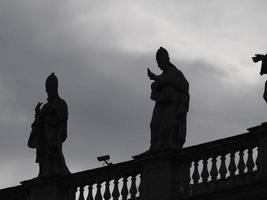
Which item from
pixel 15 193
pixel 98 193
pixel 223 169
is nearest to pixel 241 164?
pixel 223 169

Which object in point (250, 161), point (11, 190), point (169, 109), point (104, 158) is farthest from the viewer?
point (11, 190)

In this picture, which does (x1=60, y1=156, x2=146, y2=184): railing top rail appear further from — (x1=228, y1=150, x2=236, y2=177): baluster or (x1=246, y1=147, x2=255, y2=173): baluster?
(x1=246, y1=147, x2=255, y2=173): baluster

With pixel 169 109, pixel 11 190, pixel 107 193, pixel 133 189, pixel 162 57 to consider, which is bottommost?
pixel 133 189

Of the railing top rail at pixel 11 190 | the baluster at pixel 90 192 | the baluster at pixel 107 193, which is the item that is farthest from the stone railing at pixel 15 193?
the baluster at pixel 107 193

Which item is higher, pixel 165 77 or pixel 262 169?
pixel 165 77

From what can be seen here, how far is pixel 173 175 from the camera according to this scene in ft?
146

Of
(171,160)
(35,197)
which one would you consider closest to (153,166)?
(171,160)

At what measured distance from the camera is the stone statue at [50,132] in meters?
47.5

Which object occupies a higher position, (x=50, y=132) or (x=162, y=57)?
(x=162, y=57)

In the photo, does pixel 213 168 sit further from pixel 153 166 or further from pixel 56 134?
pixel 56 134

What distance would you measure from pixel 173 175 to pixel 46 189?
3895mm

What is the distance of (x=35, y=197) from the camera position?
153 ft

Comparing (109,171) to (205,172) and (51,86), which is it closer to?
(205,172)

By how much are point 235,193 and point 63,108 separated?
7015 millimetres
